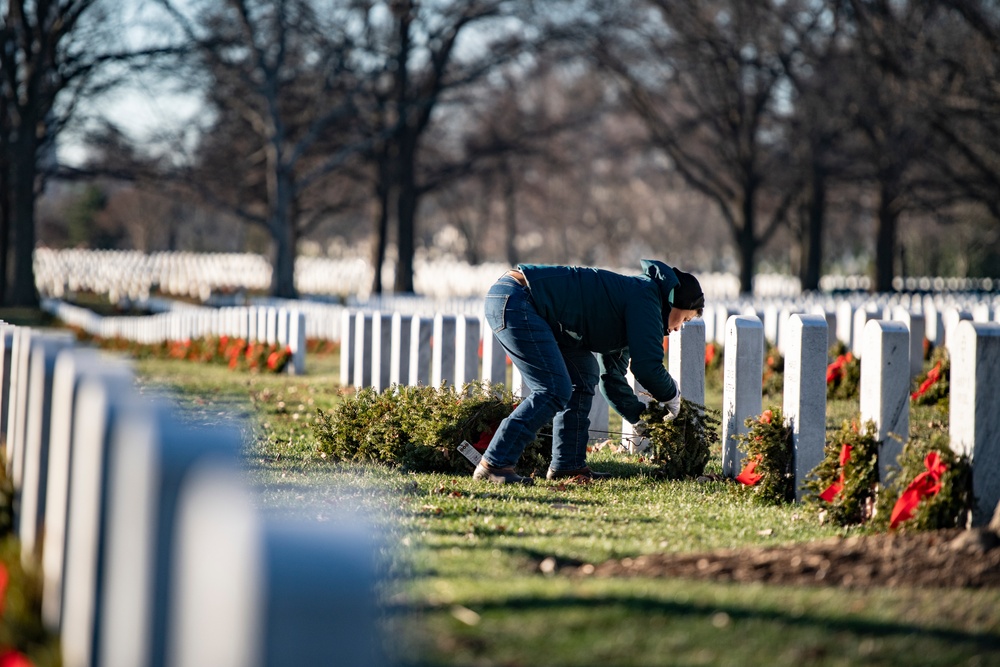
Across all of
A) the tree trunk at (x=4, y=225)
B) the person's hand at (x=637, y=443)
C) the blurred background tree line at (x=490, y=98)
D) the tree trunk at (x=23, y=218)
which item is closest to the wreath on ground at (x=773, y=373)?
the person's hand at (x=637, y=443)

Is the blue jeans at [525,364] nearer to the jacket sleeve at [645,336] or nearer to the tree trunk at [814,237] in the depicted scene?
the jacket sleeve at [645,336]

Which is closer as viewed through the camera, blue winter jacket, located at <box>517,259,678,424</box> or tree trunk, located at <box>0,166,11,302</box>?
blue winter jacket, located at <box>517,259,678,424</box>

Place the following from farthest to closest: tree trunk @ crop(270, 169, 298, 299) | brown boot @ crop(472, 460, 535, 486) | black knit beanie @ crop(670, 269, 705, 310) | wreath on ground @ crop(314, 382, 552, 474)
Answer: tree trunk @ crop(270, 169, 298, 299) < wreath on ground @ crop(314, 382, 552, 474) < brown boot @ crop(472, 460, 535, 486) < black knit beanie @ crop(670, 269, 705, 310)

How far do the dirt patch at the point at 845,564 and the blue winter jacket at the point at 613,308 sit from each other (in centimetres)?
180

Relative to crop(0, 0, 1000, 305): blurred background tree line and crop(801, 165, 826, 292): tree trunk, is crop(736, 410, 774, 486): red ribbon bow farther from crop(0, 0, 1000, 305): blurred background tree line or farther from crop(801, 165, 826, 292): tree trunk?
crop(801, 165, 826, 292): tree trunk

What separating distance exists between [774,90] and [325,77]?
12.3m

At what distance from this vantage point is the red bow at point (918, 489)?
4.82 meters

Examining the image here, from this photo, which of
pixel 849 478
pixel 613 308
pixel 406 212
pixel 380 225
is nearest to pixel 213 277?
pixel 380 225

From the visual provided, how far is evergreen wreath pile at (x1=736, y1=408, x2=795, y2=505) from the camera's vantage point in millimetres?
5969

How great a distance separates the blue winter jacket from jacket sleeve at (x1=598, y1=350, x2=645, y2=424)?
30cm

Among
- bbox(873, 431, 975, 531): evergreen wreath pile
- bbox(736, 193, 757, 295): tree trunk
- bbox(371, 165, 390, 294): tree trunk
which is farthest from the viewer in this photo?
bbox(736, 193, 757, 295): tree trunk

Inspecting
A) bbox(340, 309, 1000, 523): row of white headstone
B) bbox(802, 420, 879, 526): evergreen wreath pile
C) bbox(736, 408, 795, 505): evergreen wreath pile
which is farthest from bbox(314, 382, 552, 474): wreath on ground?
bbox(802, 420, 879, 526): evergreen wreath pile

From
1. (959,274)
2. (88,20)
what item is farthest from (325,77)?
(959,274)

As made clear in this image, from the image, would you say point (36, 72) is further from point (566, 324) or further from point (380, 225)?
point (566, 324)
